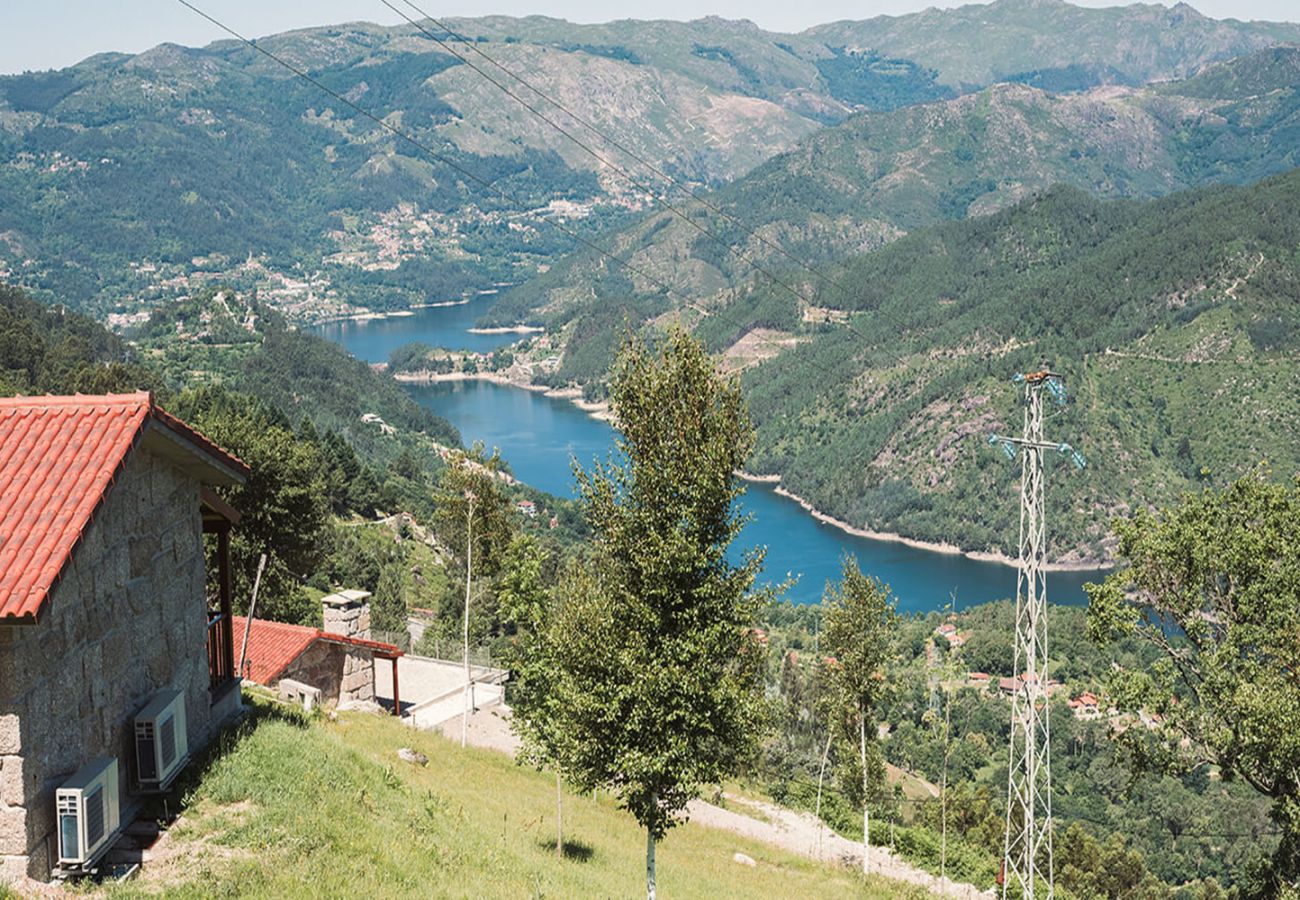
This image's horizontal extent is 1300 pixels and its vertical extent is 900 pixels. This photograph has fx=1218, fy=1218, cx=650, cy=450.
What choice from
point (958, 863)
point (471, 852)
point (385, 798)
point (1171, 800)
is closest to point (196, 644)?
point (385, 798)

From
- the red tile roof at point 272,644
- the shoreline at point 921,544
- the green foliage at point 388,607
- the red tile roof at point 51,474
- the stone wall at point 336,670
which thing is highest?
the red tile roof at point 51,474

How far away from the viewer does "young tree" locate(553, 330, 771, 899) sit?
40.5 feet

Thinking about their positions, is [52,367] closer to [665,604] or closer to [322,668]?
[322,668]

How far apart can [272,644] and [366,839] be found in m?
13.0

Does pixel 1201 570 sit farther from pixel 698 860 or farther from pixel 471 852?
pixel 471 852

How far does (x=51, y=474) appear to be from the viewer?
10.2m

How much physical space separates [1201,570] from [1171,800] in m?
50.5

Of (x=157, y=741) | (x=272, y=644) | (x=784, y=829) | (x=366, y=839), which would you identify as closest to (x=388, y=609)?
(x=272, y=644)

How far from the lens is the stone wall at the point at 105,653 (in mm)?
9422

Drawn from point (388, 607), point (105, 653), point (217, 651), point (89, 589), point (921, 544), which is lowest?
point (921, 544)

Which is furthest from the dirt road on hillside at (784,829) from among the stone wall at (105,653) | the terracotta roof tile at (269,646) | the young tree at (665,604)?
the stone wall at (105,653)

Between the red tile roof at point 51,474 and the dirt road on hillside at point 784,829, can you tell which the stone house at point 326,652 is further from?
the red tile roof at point 51,474

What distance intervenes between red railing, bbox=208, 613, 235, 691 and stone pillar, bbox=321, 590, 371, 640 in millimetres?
11242

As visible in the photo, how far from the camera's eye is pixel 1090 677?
84375mm
